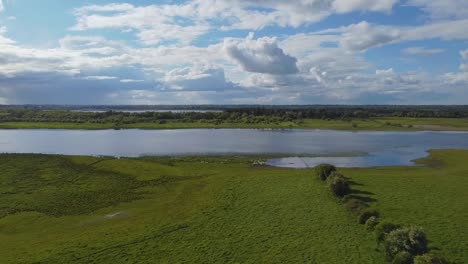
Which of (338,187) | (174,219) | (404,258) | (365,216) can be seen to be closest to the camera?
(404,258)

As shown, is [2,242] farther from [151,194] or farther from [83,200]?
[151,194]

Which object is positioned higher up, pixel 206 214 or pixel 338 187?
pixel 338 187

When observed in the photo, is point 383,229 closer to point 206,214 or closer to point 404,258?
point 404,258

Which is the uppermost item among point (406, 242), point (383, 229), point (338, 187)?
point (338, 187)

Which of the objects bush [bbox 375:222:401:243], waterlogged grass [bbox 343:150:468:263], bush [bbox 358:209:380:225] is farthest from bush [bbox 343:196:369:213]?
bush [bbox 375:222:401:243]

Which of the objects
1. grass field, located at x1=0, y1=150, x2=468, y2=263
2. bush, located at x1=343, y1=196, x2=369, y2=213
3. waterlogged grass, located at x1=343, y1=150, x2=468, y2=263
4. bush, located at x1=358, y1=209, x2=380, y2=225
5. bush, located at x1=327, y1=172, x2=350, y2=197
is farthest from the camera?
bush, located at x1=327, y1=172, x2=350, y2=197

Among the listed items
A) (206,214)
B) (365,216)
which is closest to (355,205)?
(365,216)

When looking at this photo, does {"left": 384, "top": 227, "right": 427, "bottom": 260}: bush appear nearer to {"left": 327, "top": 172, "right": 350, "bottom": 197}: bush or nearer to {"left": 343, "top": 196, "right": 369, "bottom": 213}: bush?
{"left": 343, "top": 196, "right": 369, "bottom": 213}: bush

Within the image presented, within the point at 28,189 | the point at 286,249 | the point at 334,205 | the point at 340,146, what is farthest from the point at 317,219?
the point at 340,146
